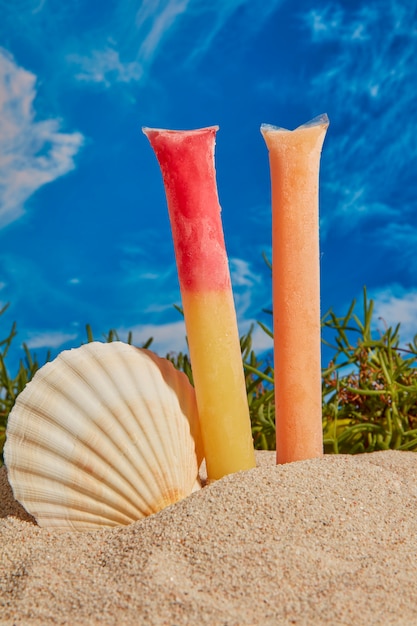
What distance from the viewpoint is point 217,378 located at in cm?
129

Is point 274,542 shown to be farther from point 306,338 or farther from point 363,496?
point 306,338

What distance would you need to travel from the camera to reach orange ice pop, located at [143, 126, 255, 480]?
1.27 m

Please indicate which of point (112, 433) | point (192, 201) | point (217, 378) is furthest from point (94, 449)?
point (192, 201)

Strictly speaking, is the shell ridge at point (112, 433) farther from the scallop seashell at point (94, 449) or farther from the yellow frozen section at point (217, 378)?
the yellow frozen section at point (217, 378)

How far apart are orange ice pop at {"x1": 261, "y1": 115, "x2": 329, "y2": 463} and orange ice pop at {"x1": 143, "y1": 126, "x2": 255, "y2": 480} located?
0.09 metres

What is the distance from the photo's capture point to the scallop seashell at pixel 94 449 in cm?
124

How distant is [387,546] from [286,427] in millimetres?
309

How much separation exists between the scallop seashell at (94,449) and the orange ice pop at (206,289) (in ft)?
0.23

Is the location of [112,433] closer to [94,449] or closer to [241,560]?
[94,449]

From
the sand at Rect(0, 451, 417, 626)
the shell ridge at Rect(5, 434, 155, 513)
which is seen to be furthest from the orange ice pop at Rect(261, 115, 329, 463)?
the shell ridge at Rect(5, 434, 155, 513)

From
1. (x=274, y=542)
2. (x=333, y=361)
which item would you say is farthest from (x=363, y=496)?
(x=333, y=361)

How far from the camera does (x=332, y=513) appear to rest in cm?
116

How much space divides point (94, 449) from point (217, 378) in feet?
0.83

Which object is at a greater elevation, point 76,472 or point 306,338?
point 306,338
